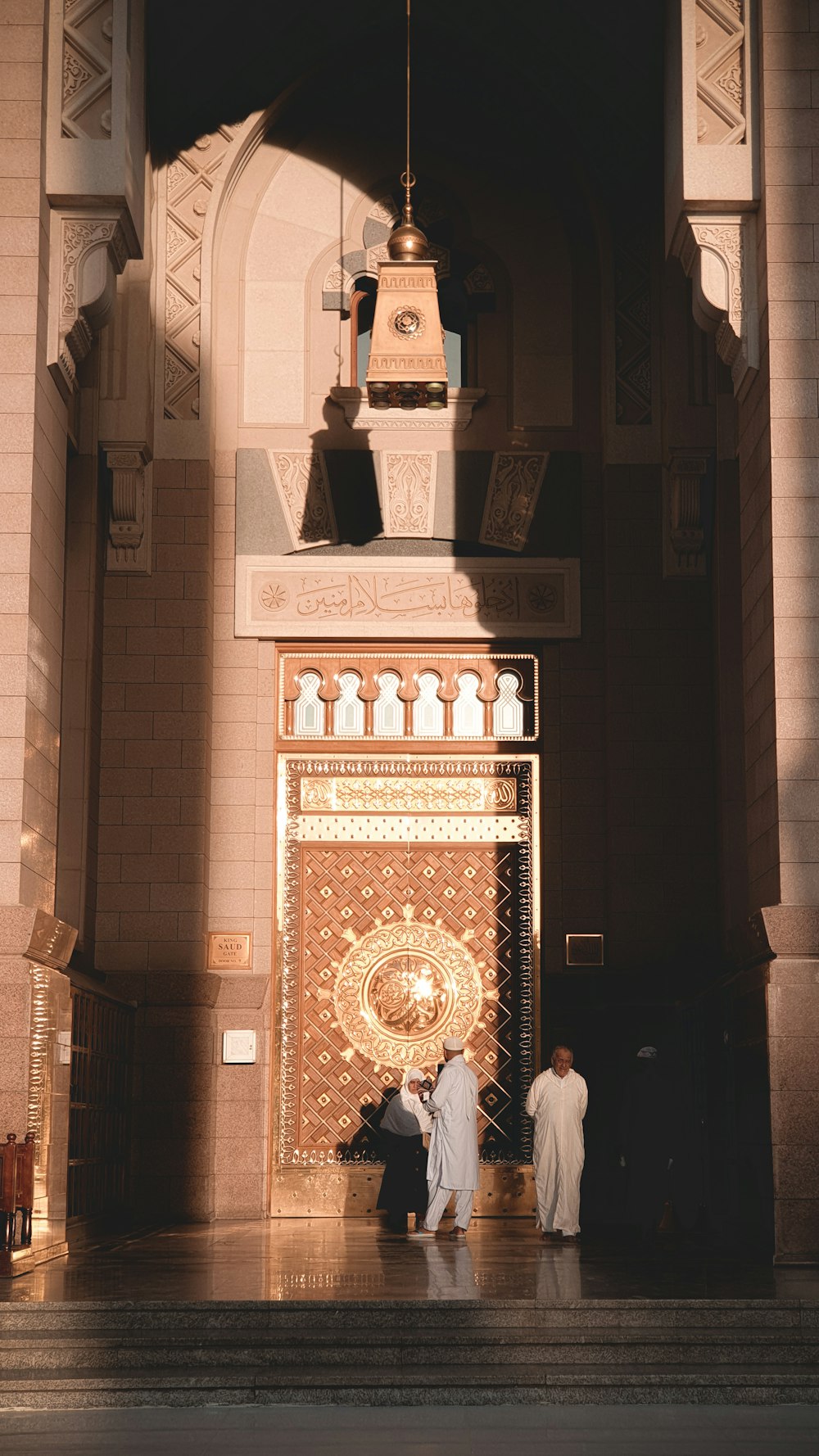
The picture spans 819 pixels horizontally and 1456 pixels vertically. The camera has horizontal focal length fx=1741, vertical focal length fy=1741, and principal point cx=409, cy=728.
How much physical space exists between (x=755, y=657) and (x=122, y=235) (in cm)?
451

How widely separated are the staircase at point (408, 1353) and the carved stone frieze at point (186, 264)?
25.7ft

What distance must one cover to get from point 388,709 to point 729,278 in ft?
14.9

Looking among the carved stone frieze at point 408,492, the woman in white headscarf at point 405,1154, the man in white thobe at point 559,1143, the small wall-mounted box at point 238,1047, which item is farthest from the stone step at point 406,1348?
the carved stone frieze at point 408,492

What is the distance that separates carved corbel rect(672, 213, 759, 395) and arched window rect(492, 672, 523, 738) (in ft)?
12.1

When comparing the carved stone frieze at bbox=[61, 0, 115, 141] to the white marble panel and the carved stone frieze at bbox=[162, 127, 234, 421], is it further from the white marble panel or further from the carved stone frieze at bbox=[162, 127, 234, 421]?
the white marble panel

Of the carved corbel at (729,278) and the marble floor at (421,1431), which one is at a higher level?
the carved corbel at (729,278)

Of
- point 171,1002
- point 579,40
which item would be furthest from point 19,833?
point 579,40

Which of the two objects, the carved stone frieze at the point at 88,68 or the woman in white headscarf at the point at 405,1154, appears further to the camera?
the woman in white headscarf at the point at 405,1154

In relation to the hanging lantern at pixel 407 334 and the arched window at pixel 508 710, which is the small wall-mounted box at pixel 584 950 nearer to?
the arched window at pixel 508 710

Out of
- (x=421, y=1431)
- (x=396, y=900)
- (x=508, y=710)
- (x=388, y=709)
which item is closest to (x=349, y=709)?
(x=388, y=709)

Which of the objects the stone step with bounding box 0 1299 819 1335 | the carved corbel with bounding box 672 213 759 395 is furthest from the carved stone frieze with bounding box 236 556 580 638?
the stone step with bounding box 0 1299 819 1335

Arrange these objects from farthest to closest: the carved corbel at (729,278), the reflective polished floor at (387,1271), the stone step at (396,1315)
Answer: the carved corbel at (729,278) → the reflective polished floor at (387,1271) → the stone step at (396,1315)

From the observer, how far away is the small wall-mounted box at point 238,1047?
40.8ft

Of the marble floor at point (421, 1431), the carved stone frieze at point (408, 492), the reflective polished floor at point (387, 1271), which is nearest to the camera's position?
the marble floor at point (421, 1431)
